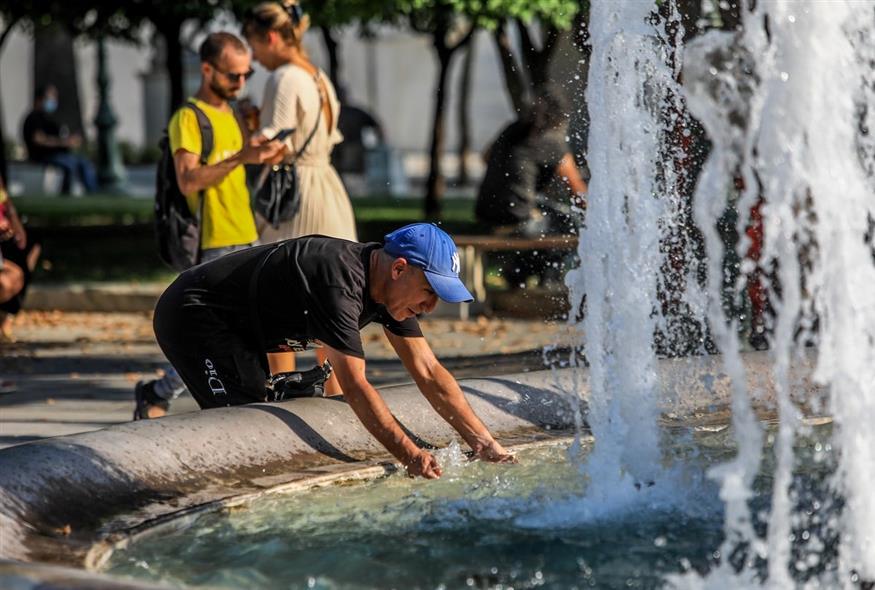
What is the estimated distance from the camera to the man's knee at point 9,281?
26.1 feet

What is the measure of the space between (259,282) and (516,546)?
121cm

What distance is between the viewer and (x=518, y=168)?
35.5 feet

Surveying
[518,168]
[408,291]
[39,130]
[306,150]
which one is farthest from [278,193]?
[39,130]

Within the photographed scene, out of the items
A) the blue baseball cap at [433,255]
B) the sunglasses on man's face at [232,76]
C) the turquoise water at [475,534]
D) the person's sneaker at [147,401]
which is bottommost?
the person's sneaker at [147,401]

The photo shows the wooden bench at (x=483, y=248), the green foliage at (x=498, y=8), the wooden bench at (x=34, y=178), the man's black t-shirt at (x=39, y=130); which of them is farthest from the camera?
the wooden bench at (x=34, y=178)

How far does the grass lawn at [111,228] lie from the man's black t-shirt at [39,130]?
703mm

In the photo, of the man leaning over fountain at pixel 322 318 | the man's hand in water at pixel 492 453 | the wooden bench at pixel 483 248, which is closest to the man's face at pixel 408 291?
the man leaning over fountain at pixel 322 318

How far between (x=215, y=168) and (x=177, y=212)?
304 millimetres

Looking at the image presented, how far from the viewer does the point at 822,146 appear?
421 cm

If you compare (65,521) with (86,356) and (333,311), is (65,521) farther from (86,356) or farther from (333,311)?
(86,356)

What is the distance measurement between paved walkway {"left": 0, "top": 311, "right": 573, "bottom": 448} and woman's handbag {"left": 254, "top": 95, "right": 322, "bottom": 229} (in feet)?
3.76

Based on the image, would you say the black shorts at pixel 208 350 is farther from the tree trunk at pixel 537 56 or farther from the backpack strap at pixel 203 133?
the tree trunk at pixel 537 56

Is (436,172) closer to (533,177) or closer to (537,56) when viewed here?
(537,56)

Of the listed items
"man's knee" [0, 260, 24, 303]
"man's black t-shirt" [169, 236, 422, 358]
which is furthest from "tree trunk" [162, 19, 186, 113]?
"man's black t-shirt" [169, 236, 422, 358]
